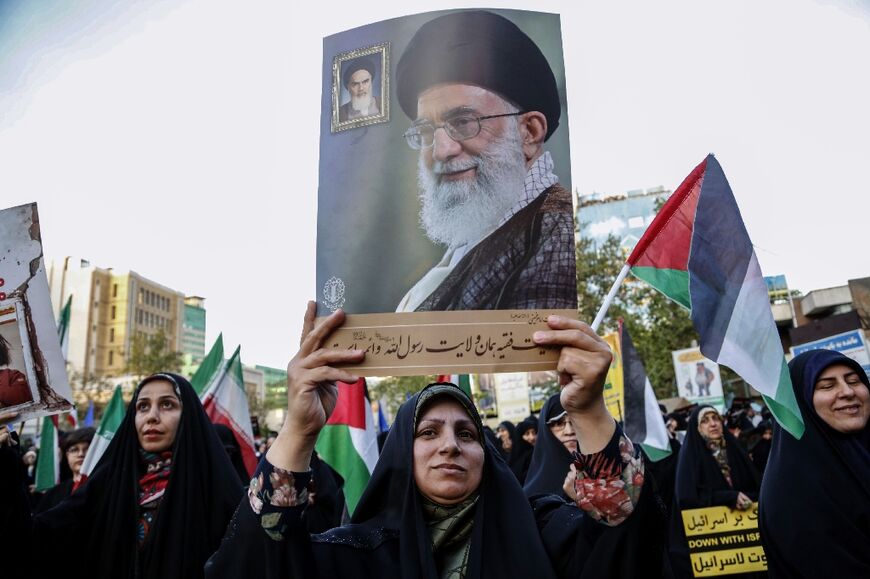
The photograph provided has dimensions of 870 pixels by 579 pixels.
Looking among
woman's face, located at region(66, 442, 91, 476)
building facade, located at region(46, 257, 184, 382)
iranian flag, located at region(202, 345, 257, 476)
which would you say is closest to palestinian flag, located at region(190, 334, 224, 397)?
iranian flag, located at region(202, 345, 257, 476)

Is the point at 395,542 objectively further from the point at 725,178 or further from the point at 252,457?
the point at 252,457

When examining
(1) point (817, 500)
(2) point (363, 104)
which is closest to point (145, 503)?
(2) point (363, 104)

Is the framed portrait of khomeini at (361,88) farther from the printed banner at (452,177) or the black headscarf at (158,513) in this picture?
the black headscarf at (158,513)

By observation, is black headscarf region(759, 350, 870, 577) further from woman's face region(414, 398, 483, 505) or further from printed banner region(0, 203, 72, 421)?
printed banner region(0, 203, 72, 421)

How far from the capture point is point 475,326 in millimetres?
1519

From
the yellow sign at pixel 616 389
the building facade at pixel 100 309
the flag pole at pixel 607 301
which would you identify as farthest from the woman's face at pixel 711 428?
the building facade at pixel 100 309

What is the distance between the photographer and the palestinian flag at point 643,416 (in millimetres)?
5910

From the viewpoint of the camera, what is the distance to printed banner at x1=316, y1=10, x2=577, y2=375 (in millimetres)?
1552

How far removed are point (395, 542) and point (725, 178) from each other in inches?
84.9

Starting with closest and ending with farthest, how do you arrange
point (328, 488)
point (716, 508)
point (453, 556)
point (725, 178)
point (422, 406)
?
point (453, 556) < point (422, 406) < point (725, 178) < point (328, 488) < point (716, 508)

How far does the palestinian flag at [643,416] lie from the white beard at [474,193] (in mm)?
4775

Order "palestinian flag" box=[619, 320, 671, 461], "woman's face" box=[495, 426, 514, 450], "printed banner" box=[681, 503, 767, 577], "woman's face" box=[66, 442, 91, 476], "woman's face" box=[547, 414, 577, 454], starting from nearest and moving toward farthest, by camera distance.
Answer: "woman's face" box=[547, 414, 577, 454], "printed banner" box=[681, 503, 767, 577], "woman's face" box=[66, 442, 91, 476], "palestinian flag" box=[619, 320, 671, 461], "woman's face" box=[495, 426, 514, 450]

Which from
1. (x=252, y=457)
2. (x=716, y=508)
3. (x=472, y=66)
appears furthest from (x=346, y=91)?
(x=252, y=457)

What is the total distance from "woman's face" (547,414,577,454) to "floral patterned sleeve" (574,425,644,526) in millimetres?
2091
